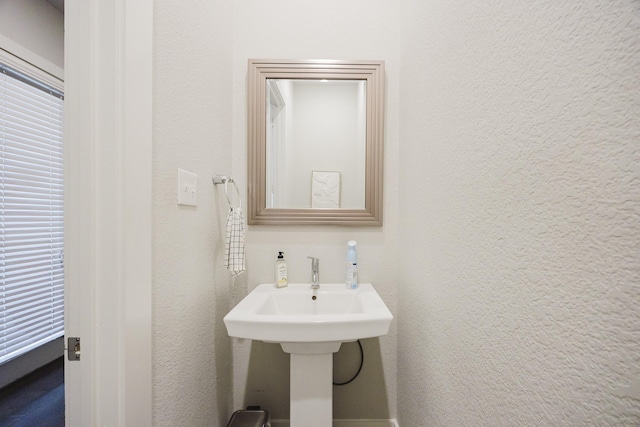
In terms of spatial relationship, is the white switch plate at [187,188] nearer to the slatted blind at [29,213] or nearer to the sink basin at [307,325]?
the sink basin at [307,325]

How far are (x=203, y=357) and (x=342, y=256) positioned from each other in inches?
27.6

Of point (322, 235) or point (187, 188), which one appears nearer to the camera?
point (187, 188)

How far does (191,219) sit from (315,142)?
0.67 meters

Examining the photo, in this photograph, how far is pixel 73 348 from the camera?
1.81ft

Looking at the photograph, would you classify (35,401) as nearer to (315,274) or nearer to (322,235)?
(315,274)

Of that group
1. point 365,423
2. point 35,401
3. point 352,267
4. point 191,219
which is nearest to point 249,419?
point 365,423

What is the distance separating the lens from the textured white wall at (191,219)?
0.68 m

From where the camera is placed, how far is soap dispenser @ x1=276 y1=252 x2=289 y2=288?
3.70ft

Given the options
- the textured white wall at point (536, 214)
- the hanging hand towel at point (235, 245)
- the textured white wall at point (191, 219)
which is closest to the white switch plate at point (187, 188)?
the textured white wall at point (191, 219)

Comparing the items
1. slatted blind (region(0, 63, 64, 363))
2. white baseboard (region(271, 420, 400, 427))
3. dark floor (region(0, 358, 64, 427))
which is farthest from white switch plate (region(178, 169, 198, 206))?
slatted blind (region(0, 63, 64, 363))

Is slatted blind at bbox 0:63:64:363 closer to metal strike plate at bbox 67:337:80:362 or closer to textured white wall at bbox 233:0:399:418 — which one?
textured white wall at bbox 233:0:399:418

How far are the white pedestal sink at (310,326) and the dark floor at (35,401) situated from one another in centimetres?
146

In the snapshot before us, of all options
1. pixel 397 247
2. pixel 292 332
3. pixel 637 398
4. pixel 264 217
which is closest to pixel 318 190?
pixel 264 217

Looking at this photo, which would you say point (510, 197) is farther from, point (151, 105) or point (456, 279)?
point (151, 105)
